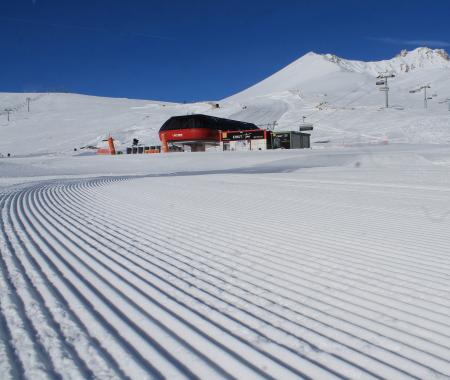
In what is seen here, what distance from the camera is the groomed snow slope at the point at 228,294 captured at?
2.63 meters

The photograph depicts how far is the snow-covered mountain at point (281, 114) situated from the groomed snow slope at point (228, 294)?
38741mm

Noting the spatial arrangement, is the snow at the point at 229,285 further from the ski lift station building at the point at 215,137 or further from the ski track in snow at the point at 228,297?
the ski lift station building at the point at 215,137

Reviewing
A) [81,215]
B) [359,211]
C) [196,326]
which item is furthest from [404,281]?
[81,215]

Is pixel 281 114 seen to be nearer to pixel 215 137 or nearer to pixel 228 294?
pixel 215 137

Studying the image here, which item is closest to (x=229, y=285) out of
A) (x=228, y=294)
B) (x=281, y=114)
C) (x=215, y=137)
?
(x=228, y=294)

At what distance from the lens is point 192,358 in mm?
2666

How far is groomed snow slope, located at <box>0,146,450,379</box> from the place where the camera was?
263 centimetres

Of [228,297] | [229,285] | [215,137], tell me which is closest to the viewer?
[228,297]

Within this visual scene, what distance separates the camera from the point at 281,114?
73.2 meters

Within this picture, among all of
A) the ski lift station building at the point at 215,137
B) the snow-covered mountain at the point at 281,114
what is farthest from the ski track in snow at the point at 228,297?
the snow-covered mountain at the point at 281,114

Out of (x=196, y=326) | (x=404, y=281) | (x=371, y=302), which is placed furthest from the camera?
(x=404, y=281)

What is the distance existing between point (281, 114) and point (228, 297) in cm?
7155

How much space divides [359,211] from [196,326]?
5.57 m

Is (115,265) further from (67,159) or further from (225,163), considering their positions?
(67,159)
